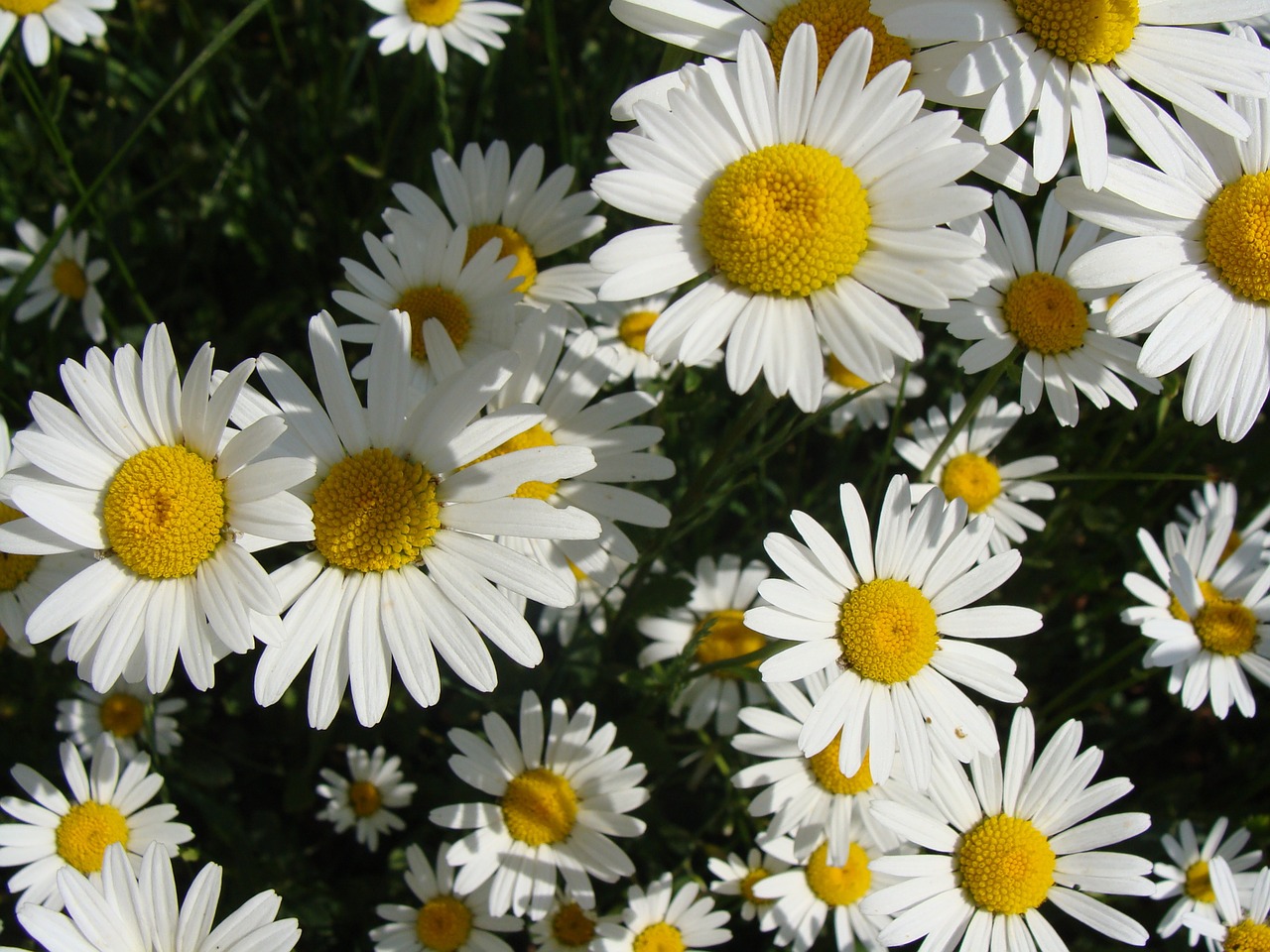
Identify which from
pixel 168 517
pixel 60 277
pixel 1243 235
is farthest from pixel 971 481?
pixel 60 277

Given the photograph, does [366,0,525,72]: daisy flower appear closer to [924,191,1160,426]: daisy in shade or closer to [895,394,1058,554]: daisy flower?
[924,191,1160,426]: daisy in shade

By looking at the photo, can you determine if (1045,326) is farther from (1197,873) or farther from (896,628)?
(1197,873)

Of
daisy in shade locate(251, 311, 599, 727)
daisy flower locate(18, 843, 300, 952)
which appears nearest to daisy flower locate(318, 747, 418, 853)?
daisy flower locate(18, 843, 300, 952)

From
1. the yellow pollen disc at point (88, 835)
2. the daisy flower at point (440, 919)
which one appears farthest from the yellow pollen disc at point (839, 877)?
the yellow pollen disc at point (88, 835)

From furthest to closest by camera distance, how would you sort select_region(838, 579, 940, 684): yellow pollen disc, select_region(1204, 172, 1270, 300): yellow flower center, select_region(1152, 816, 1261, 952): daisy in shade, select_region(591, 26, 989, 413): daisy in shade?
select_region(1152, 816, 1261, 952): daisy in shade
select_region(838, 579, 940, 684): yellow pollen disc
select_region(1204, 172, 1270, 300): yellow flower center
select_region(591, 26, 989, 413): daisy in shade

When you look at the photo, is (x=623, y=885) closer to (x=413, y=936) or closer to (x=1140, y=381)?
(x=413, y=936)

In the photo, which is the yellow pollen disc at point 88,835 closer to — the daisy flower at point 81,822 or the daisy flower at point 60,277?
the daisy flower at point 81,822
